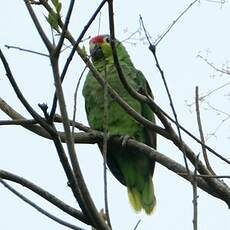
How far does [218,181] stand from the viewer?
2365 mm

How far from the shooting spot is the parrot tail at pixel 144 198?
4758 millimetres

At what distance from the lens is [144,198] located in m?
4.80

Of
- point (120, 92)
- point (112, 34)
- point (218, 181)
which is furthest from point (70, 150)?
point (120, 92)

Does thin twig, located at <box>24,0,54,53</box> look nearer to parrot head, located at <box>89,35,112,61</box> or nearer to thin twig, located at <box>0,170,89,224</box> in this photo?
thin twig, located at <box>0,170,89,224</box>

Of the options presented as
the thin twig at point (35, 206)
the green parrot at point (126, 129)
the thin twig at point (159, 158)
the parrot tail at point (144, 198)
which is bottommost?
the thin twig at point (35, 206)

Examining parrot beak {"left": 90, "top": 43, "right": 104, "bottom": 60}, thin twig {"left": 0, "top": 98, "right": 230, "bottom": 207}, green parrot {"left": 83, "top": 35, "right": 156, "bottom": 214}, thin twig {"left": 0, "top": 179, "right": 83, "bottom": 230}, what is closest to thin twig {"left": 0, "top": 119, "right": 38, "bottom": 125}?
thin twig {"left": 0, "top": 98, "right": 230, "bottom": 207}

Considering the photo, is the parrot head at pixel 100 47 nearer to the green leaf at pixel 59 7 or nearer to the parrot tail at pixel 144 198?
the green leaf at pixel 59 7

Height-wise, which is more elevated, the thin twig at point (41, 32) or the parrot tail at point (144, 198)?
the parrot tail at point (144, 198)

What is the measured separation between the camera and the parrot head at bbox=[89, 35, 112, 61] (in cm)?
292

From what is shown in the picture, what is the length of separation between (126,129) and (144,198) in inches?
23.1

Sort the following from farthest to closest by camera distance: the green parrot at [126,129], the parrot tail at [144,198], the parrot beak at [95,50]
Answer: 1. the parrot tail at [144,198]
2. the green parrot at [126,129]
3. the parrot beak at [95,50]

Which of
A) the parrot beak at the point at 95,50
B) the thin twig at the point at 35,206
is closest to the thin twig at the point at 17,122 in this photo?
the parrot beak at the point at 95,50

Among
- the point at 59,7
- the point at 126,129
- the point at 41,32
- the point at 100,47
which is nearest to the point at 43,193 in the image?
the point at 41,32

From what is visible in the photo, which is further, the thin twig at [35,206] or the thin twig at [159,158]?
the thin twig at [159,158]
